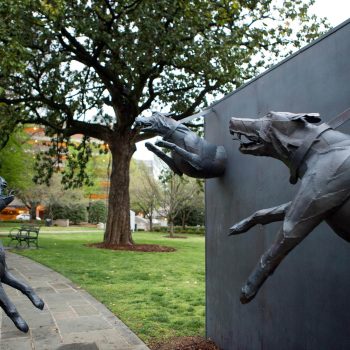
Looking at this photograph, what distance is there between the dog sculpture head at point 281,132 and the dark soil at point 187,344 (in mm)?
3051

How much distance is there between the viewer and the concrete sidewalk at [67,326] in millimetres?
4879

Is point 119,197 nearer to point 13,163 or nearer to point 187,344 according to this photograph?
point 13,163

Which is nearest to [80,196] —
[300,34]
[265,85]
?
[300,34]

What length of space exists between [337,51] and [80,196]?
43.3 meters

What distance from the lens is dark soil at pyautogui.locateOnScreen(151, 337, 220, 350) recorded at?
182 inches

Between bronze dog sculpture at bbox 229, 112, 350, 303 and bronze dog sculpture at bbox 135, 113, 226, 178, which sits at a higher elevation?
bronze dog sculpture at bbox 135, 113, 226, 178

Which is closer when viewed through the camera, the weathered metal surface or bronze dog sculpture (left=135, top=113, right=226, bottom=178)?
the weathered metal surface

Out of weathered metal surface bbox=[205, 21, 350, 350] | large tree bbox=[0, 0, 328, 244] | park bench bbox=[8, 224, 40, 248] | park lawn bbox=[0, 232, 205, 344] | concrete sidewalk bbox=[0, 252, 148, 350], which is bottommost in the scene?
concrete sidewalk bbox=[0, 252, 148, 350]

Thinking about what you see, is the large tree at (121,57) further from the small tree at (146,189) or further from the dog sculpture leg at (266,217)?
the small tree at (146,189)

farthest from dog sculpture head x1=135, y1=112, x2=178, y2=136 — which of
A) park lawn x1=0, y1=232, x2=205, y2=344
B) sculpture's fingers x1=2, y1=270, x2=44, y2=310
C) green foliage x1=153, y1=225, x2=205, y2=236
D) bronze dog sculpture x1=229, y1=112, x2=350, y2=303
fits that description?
green foliage x1=153, y1=225, x2=205, y2=236

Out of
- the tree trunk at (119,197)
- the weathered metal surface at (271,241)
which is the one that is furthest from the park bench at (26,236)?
the weathered metal surface at (271,241)

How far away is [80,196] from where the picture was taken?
44469 millimetres

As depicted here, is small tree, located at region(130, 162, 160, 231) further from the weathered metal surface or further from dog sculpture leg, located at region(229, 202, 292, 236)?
dog sculpture leg, located at region(229, 202, 292, 236)

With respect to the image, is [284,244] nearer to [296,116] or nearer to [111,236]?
[296,116]
